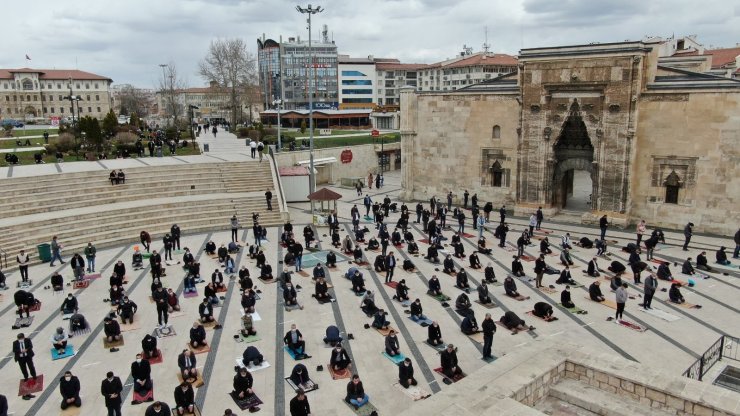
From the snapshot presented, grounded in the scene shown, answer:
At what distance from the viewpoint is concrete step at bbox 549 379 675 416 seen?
10.1 m

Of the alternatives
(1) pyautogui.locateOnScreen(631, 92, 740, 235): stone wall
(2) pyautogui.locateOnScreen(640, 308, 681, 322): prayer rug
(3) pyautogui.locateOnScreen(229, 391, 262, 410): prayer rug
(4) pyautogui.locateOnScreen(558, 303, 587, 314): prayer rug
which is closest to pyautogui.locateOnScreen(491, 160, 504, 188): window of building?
(1) pyautogui.locateOnScreen(631, 92, 740, 235): stone wall

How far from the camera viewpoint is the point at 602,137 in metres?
28.6

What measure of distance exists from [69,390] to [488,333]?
980cm

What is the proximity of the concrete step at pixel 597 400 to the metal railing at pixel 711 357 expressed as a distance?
2171 mm

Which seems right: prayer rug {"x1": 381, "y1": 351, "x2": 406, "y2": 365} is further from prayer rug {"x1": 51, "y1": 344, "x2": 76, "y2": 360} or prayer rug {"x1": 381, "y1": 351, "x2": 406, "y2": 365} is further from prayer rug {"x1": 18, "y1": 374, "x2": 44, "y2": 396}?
prayer rug {"x1": 51, "y1": 344, "x2": 76, "y2": 360}

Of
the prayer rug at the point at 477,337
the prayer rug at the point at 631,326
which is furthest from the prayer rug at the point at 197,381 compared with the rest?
the prayer rug at the point at 631,326

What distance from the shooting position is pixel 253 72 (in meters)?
76.8

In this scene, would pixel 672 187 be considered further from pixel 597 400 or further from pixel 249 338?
pixel 249 338

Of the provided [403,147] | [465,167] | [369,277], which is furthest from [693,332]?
[403,147]

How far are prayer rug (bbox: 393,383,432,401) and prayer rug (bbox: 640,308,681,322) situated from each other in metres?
8.93

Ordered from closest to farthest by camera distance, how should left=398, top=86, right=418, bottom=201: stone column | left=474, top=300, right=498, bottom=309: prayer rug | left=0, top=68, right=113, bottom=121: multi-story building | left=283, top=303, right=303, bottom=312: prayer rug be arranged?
left=283, top=303, right=303, bottom=312: prayer rug, left=474, top=300, right=498, bottom=309: prayer rug, left=398, top=86, right=418, bottom=201: stone column, left=0, top=68, right=113, bottom=121: multi-story building

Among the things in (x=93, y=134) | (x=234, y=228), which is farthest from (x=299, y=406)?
(x=93, y=134)

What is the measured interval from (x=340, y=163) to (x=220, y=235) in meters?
21.6

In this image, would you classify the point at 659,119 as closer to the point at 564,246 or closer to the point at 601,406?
the point at 564,246
